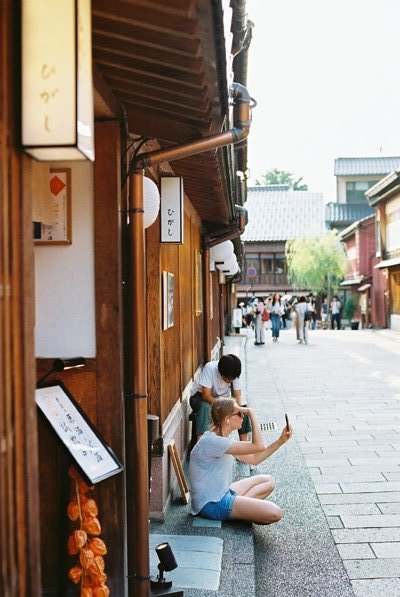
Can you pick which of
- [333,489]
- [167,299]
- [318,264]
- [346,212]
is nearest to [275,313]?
[318,264]

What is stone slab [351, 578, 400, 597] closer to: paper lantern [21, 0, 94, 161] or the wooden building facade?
the wooden building facade

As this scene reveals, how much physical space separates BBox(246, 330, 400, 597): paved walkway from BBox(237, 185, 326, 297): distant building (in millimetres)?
42115

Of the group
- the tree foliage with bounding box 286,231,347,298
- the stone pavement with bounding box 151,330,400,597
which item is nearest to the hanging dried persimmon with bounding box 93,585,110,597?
the stone pavement with bounding box 151,330,400,597

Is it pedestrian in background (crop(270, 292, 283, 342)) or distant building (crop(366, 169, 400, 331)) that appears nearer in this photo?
pedestrian in background (crop(270, 292, 283, 342))

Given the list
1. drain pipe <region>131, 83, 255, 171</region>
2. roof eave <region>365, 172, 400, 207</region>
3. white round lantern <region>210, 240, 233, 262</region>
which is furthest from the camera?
roof eave <region>365, 172, 400, 207</region>

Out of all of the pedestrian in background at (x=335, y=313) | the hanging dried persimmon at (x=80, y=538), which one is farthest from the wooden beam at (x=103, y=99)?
the pedestrian in background at (x=335, y=313)

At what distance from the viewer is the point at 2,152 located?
2568mm

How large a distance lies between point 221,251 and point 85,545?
11843mm

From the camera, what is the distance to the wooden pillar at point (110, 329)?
4.48 metres

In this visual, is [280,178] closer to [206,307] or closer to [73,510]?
[206,307]

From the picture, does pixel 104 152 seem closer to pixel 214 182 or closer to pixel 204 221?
pixel 214 182

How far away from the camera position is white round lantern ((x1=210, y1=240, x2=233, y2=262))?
15.1 metres

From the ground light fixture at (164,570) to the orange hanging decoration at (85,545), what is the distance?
0.70 meters

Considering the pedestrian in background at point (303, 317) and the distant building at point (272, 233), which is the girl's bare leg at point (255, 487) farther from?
the distant building at point (272, 233)
